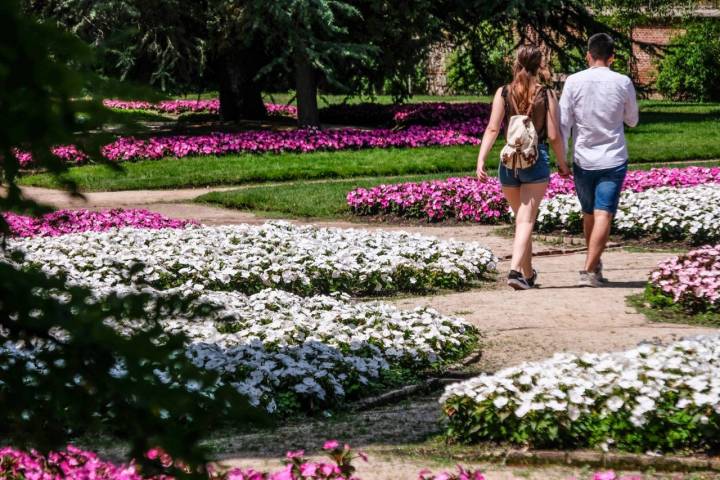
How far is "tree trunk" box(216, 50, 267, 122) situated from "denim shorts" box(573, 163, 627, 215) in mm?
17402

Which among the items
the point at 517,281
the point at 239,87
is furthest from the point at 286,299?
the point at 239,87

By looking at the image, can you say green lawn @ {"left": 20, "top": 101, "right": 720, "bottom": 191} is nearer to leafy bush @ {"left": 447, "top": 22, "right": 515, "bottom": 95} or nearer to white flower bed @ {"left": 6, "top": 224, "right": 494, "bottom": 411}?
white flower bed @ {"left": 6, "top": 224, "right": 494, "bottom": 411}

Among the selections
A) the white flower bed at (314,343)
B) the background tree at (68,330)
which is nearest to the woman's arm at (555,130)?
the white flower bed at (314,343)

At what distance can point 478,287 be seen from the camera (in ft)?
28.6

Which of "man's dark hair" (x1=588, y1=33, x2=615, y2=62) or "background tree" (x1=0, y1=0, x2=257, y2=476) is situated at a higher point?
"man's dark hair" (x1=588, y1=33, x2=615, y2=62)

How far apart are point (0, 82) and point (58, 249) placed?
7951 mm

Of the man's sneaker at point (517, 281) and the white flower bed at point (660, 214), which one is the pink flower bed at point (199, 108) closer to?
the white flower bed at point (660, 214)

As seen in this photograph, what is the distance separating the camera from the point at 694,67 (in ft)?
134

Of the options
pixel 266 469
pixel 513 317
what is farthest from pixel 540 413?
pixel 513 317

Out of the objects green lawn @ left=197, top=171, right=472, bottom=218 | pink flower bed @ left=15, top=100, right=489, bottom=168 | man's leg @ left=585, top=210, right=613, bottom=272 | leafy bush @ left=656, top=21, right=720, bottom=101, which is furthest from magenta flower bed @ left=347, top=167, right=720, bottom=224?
leafy bush @ left=656, top=21, right=720, bottom=101

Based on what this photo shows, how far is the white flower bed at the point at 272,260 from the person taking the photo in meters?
8.29

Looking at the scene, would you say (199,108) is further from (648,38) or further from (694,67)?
(648,38)

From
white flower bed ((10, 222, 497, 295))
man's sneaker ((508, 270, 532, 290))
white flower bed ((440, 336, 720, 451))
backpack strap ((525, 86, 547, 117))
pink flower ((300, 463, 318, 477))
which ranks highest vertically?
backpack strap ((525, 86, 547, 117))

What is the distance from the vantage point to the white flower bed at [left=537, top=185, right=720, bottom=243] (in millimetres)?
10570
